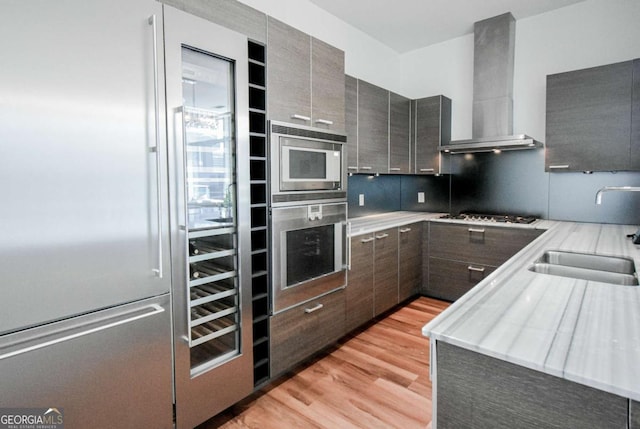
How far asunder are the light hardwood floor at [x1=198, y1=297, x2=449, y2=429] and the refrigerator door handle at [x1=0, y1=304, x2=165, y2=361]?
0.79 m

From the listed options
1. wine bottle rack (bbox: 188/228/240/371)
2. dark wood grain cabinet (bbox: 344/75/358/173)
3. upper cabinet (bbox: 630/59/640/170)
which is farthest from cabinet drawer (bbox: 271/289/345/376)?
upper cabinet (bbox: 630/59/640/170)

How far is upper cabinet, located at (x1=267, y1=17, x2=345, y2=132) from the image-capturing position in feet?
6.57

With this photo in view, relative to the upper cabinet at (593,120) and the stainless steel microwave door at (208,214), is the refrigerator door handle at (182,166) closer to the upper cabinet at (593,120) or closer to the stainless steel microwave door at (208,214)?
the stainless steel microwave door at (208,214)

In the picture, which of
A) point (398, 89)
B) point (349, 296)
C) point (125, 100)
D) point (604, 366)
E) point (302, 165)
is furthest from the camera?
point (398, 89)

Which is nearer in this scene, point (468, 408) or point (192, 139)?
point (468, 408)

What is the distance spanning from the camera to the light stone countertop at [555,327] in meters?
0.73

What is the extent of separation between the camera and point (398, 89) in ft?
14.4

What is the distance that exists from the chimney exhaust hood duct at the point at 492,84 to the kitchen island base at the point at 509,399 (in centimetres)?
287

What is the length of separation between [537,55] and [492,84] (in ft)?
1.60

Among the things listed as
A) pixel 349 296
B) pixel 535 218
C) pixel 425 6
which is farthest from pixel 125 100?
pixel 535 218

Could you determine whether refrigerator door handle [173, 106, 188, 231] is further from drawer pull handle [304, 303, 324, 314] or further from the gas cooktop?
the gas cooktop

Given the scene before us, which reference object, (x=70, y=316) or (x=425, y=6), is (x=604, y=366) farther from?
(x=425, y=6)

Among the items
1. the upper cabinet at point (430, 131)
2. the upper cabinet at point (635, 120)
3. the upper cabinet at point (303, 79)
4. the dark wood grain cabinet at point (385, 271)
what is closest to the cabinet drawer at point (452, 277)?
the dark wood grain cabinet at point (385, 271)

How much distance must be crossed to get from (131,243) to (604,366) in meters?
1.52
